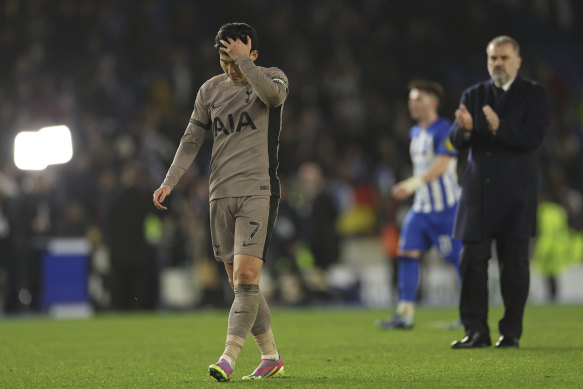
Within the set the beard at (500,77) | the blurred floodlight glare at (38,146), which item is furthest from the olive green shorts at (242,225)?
the blurred floodlight glare at (38,146)

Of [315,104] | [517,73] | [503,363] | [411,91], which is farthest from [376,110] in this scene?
[503,363]

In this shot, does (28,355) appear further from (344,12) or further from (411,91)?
(344,12)

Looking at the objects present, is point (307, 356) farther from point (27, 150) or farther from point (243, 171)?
point (27, 150)

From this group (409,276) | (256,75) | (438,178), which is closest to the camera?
(256,75)

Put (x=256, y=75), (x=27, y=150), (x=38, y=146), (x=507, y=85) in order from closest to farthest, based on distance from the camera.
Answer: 1. (x=256, y=75)
2. (x=507, y=85)
3. (x=27, y=150)
4. (x=38, y=146)

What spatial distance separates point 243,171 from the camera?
6586mm

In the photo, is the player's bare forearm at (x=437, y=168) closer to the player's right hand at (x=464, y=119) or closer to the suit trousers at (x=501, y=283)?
the suit trousers at (x=501, y=283)

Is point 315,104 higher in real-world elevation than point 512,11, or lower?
lower

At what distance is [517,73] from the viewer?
8703 millimetres

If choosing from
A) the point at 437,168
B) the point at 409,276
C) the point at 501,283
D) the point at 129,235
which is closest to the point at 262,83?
the point at 501,283

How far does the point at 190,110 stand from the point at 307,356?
1485 cm

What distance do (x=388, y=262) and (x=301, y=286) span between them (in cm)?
177

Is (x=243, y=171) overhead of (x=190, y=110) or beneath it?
beneath

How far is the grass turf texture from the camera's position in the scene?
649 cm
